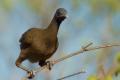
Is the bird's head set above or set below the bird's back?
above

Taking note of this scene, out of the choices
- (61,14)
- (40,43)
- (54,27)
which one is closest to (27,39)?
(40,43)

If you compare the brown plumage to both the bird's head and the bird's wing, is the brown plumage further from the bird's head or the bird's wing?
the bird's head

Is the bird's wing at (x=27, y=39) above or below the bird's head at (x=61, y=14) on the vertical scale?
below

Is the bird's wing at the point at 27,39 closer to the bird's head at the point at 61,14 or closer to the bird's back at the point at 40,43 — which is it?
the bird's back at the point at 40,43

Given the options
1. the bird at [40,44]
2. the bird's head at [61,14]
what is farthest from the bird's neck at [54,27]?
the bird's head at [61,14]

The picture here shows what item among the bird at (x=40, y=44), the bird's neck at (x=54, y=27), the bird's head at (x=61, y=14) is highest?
the bird's head at (x=61, y=14)

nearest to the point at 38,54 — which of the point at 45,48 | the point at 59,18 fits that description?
the point at 45,48

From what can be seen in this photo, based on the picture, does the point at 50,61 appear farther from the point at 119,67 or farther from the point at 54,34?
the point at 119,67

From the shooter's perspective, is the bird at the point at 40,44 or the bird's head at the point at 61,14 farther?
the bird at the point at 40,44

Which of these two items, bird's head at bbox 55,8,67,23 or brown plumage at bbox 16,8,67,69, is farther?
brown plumage at bbox 16,8,67,69

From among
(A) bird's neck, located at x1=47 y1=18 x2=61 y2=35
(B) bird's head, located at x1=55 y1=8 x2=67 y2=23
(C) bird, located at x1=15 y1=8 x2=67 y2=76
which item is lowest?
(C) bird, located at x1=15 y1=8 x2=67 y2=76

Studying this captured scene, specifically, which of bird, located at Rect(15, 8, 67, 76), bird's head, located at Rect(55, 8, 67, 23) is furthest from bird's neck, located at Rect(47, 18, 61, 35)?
bird's head, located at Rect(55, 8, 67, 23)

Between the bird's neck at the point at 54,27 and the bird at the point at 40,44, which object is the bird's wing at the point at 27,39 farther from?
the bird's neck at the point at 54,27

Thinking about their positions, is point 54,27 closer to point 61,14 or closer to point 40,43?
point 40,43
